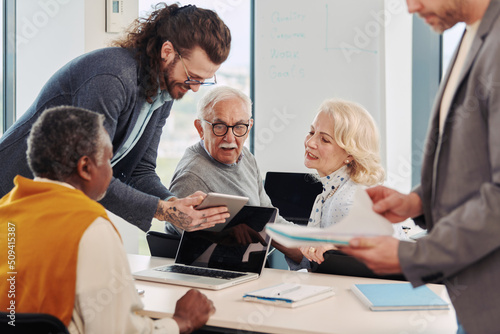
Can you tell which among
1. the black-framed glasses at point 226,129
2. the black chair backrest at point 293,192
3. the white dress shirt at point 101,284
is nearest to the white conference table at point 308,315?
A: the white dress shirt at point 101,284

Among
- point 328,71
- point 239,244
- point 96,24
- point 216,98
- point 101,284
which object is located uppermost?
point 96,24

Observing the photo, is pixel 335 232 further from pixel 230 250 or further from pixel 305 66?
pixel 305 66

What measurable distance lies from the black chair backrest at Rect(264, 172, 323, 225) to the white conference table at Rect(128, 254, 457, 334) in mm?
1680

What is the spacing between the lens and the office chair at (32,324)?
1230 mm

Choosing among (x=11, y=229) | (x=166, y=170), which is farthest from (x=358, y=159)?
(x=166, y=170)

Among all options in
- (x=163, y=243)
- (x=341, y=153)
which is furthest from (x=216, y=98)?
(x=163, y=243)

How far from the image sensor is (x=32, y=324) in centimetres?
125

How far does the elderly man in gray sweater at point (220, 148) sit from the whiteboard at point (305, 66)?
1.39 meters

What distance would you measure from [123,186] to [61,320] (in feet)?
2.41

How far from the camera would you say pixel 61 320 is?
1.33m

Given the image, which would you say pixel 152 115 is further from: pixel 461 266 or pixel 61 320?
pixel 461 266

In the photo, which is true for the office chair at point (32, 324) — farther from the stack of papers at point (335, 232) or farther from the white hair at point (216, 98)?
the white hair at point (216, 98)

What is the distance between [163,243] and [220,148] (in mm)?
562

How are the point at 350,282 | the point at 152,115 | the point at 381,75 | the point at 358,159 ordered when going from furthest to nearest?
the point at 381,75, the point at 358,159, the point at 152,115, the point at 350,282
